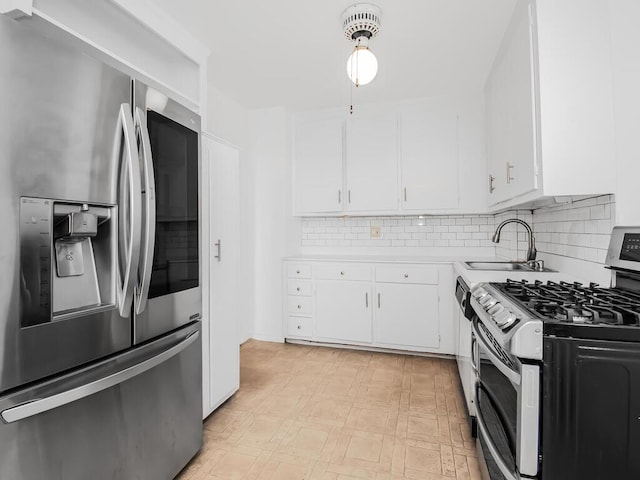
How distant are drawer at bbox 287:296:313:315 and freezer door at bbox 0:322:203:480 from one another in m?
1.89

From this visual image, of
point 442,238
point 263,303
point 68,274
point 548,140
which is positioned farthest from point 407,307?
point 68,274

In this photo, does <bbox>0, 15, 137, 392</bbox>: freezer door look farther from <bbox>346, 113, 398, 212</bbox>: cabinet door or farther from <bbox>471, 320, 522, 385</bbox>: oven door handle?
<bbox>346, 113, 398, 212</bbox>: cabinet door

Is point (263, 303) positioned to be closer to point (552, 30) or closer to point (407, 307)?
point (407, 307)

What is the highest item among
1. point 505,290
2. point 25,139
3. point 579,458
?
point 25,139

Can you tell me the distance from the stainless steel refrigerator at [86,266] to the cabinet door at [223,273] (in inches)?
22.0

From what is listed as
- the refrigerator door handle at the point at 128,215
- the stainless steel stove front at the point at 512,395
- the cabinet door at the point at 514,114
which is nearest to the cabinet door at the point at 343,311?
the cabinet door at the point at 514,114

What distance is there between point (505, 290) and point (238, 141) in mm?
2952

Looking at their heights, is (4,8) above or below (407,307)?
above

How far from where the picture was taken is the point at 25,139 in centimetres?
101

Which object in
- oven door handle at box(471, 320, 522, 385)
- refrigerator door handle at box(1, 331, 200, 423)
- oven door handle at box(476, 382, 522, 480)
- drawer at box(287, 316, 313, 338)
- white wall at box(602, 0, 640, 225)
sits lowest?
drawer at box(287, 316, 313, 338)

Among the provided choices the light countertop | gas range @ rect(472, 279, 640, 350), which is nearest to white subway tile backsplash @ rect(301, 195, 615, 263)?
the light countertop

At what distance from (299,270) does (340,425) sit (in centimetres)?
177

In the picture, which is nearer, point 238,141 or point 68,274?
point 68,274

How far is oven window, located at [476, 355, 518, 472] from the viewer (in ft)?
3.88
